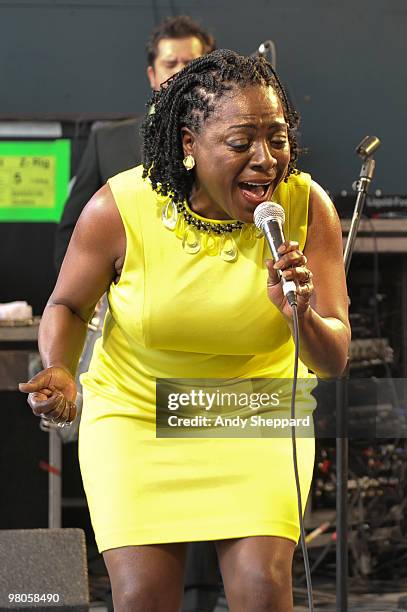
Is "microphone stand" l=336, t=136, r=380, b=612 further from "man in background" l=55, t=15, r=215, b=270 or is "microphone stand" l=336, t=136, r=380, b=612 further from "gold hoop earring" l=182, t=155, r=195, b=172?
"gold hoop earring" l=182, t=155, r=195, b=172

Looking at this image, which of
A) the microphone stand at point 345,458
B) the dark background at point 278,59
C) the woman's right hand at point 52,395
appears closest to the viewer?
the woman's right hand at point 52,395

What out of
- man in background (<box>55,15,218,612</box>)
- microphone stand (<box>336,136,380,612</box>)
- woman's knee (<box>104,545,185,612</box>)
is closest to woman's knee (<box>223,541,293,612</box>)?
woman's knee (<box>104,545,185,612</box>)

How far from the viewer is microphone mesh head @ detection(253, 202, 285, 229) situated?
192 cm

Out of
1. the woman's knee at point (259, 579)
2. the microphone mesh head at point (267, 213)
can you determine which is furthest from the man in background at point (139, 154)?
the microphone mesh head at point (267, 213)

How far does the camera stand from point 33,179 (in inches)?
198

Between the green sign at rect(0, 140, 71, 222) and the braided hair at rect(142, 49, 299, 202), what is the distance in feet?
8.45

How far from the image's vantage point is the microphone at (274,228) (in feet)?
6.02

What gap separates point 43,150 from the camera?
16.3 ft

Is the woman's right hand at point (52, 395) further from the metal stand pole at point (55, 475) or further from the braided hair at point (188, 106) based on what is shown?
the metal stand pole at point (55, 475)

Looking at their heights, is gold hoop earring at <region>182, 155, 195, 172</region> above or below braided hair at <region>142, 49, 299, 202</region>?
below

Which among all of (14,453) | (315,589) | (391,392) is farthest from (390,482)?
(14,453)

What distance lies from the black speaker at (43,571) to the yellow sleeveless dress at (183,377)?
0.57m

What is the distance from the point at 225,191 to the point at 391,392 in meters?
1.52

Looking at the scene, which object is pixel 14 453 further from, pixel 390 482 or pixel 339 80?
pixel 339 80
